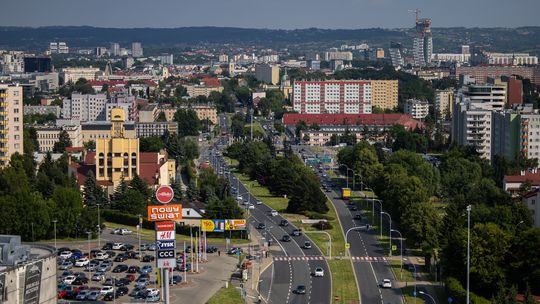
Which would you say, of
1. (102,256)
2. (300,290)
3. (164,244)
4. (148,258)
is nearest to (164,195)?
(164,244)

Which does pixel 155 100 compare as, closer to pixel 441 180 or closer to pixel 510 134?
pixel 510 134

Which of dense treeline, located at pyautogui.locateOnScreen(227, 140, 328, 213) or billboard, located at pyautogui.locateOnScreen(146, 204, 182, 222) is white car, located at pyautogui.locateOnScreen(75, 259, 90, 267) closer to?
billboard, located at pyautogui.locateOnScreen(146, 204, 182, 222)

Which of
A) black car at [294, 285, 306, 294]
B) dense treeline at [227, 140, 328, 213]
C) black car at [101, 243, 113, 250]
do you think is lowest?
black car at [294, 285, 306, 294]

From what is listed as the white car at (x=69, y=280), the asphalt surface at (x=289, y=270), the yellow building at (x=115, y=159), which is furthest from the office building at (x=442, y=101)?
the white car at (x=69, y=280)

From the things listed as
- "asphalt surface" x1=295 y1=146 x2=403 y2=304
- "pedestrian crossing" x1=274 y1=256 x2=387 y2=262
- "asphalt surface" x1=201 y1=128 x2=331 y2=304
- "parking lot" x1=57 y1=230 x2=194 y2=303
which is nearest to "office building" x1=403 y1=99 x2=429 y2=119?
"asphalt surface" x1=295 y1=146 x2=403 y2=304

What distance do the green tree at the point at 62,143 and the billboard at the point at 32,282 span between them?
42548 millimetres

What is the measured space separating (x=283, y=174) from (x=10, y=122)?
13.6m

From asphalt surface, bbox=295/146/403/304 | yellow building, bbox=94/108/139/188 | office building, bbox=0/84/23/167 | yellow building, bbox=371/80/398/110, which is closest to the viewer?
asphalt surface, bbox=295/146/403/304

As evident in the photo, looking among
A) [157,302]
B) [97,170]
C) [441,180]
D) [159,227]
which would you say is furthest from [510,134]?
[159,227]

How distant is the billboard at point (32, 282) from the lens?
872 inches

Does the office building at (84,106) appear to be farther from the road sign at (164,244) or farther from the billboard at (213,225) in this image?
the road sign at (164,244)

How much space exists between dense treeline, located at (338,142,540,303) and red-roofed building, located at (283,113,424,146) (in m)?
23.4

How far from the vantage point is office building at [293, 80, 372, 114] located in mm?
108312

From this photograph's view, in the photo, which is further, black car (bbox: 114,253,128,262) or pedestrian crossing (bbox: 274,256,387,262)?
pedestrian crossing (bbox: 274,256,387,262)
